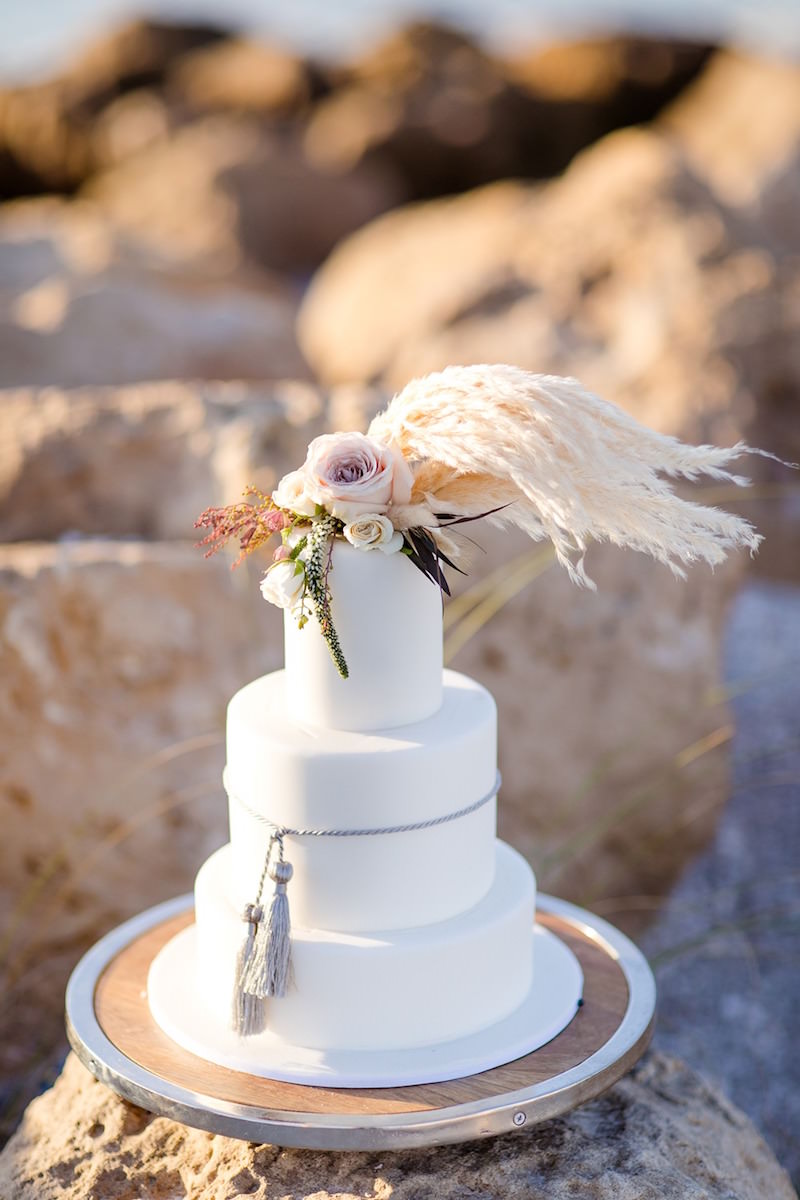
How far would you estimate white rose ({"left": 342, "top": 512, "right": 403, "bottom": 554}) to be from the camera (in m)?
1.75

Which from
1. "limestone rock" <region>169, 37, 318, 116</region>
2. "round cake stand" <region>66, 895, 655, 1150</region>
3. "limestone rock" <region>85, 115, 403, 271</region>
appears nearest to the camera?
"round cake stand" <region>66, 895, 655, 1150</region>

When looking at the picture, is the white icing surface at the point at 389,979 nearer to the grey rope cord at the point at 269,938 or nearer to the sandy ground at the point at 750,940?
the grey rope cord at the point at 269,938

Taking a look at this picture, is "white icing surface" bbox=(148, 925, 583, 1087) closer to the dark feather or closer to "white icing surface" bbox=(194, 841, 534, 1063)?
"white icing surface" bbox=(194, 841, 534, 1063)

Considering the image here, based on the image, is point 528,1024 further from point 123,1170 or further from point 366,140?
Result: point 366,140

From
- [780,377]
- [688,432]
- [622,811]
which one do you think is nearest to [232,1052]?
[622,811]

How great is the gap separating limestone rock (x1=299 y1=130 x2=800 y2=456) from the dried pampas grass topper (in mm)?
2461

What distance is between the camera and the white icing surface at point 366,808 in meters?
1.77

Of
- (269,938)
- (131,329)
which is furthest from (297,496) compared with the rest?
(131,329)

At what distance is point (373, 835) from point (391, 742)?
0.14 meters

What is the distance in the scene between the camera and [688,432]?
4211 mm

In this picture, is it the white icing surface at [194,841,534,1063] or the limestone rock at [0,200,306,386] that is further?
the limestone rock at [0,200,306,386]

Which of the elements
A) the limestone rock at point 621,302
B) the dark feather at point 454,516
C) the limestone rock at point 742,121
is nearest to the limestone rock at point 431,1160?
the dark feather at point 454,516

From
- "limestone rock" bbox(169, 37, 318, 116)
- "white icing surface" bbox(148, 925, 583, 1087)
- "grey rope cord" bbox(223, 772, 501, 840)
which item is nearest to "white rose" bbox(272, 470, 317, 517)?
"grey rope cord" bbox(223, 772, 501, 840)

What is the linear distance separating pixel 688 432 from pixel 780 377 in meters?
0.90
